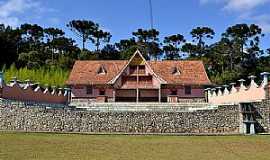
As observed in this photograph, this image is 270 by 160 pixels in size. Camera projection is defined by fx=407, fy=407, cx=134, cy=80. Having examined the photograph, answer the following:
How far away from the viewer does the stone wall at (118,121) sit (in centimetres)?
1864

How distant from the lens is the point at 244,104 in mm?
19000

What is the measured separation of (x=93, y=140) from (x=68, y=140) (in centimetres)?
86

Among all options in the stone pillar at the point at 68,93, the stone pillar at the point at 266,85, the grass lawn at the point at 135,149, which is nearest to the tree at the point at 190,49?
the stone pillar at the point at 68,93

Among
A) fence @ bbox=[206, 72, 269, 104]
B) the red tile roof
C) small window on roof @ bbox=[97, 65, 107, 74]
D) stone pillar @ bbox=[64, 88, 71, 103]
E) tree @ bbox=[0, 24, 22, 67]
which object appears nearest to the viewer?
fence @ bbox=[206, 72, 269, 104]

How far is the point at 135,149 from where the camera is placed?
12.0 meters

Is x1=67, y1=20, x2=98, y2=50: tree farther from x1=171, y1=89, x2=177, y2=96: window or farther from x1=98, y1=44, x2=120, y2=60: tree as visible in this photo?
x1=171, y1=89, x2=177, y2=96: window

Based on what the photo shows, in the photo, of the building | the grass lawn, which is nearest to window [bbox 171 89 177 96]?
the building

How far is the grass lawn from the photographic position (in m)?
10.5

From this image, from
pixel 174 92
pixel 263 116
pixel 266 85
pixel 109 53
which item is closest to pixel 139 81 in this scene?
pixel 174 92

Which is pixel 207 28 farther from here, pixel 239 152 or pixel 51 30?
pixel 239 152

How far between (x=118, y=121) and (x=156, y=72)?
63.4 feet

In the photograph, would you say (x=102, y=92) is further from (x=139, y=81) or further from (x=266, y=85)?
(x=266, y=85)

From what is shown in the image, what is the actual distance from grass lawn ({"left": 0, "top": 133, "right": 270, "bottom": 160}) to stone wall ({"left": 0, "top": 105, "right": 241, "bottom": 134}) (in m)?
3.68

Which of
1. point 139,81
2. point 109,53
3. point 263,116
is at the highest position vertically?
point 109,53
